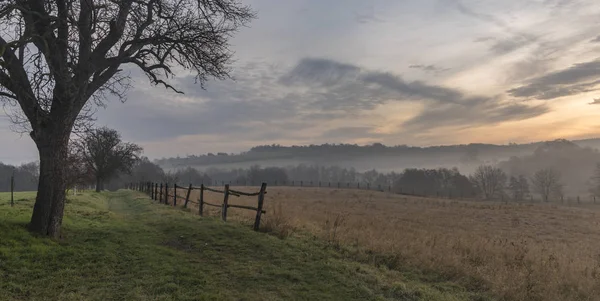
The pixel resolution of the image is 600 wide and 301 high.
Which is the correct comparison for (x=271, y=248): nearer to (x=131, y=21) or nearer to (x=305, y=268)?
(x=305, y=268)

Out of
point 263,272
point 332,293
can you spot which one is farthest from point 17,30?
point 332,293

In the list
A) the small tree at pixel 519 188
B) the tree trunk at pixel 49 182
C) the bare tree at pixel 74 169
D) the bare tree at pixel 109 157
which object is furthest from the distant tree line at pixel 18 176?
the small tree at pixel 519 188

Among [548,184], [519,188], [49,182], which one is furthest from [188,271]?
[519,188]

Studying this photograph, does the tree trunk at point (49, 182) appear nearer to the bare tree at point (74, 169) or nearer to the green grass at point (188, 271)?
the green grass at point (188, 271)

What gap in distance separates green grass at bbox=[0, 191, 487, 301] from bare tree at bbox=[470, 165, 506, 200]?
104 meters

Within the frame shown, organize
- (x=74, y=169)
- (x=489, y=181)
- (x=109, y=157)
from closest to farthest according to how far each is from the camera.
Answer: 1. (x=74, y=169)
2. (x=109, y=157)
3. (x=489, y=181)

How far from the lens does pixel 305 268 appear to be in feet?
26.8

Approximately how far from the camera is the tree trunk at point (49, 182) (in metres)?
9.49

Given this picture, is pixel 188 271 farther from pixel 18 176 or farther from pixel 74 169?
pixel 18 176

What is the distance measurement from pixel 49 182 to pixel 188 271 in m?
4.96

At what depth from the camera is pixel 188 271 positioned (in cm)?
754

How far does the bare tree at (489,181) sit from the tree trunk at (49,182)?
351 ft

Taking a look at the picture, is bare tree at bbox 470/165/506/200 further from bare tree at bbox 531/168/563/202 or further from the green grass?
the green grass

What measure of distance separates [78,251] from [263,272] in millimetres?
4503
